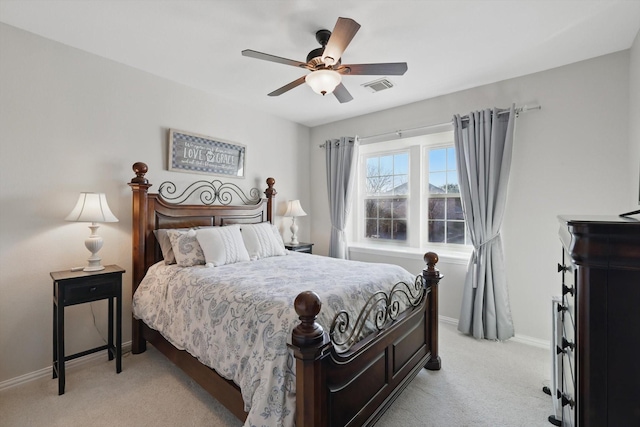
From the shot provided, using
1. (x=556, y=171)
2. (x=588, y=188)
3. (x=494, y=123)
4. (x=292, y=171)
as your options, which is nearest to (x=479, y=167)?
(x=494, y=123)

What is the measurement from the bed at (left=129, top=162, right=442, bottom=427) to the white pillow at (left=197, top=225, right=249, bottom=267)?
0.50 feet

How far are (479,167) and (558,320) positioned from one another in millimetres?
1752

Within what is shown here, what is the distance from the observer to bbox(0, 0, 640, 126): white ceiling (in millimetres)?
1946

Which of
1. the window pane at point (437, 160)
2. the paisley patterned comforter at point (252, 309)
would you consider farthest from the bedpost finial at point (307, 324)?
the window pane at point (437, 160)

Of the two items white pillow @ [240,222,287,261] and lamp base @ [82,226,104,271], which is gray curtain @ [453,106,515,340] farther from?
lamp base @ [82,226,104,271]

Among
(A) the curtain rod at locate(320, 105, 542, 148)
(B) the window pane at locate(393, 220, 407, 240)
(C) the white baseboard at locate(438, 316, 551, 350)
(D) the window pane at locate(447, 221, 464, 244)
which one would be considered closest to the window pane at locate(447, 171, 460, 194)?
(D) the window pane at locate(447, 221, 464, 244)

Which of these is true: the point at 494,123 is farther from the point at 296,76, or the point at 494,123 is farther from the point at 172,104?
the point at 172,104

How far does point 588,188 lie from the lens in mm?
2580

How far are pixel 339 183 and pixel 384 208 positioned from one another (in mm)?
736

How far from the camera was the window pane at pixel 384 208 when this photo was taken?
412 centimetres

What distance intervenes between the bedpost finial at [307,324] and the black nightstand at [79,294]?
6.14ft

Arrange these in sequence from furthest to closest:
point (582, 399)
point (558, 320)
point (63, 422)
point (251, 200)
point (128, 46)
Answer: point (251, 200) < point (128, 46) < point (63, 422) < point (558, 320) < point (582, 399)

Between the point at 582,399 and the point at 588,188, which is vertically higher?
the point at 588,188

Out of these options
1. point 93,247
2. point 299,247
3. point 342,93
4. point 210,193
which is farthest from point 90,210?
point 299,247
